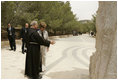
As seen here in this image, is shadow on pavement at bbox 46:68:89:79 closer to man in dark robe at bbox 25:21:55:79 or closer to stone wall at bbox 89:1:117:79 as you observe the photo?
man in dark robe at bbox 25:21:55:79

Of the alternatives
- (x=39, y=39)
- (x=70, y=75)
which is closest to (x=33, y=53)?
(x=39, y=39)

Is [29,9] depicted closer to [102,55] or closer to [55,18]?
[55,18]

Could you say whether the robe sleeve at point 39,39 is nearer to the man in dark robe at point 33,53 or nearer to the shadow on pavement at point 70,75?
the man in dark robe at point 33,53

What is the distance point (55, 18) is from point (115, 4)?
73.4 ft

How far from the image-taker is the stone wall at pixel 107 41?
4438 millimetres

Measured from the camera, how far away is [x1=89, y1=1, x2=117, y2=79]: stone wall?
4438 millimetres

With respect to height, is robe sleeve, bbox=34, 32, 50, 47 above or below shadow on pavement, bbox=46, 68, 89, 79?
above

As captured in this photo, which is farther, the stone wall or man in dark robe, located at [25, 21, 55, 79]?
man in dark robe, located at [25, 21, 55, 79]

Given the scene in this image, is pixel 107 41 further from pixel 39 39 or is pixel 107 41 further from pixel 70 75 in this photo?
pixel 70 75

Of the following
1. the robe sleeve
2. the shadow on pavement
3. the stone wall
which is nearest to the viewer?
the stone wall

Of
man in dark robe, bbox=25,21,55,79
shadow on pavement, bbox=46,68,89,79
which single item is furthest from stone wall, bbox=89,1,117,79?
man in dark robe, bbox=25,21,55,79

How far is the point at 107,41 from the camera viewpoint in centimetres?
450

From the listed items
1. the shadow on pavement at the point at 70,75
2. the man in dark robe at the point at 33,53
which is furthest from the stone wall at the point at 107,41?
the man in dark robe at the point at 33,53

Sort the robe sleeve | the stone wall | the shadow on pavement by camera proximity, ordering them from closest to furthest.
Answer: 1. the stone wall
2. the robe sleeve
3. the shadow on pavement
